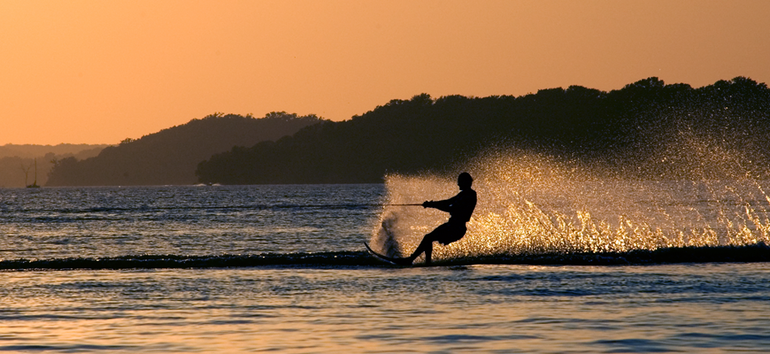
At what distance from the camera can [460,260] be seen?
22234mm

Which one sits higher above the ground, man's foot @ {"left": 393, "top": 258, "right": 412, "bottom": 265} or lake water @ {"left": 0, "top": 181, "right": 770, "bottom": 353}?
man's foot @ {"left": 393, "top": 258, "right": 412, "bottom": 265}

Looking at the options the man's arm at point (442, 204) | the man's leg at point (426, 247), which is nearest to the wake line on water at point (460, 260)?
the man's leg at point (426, 247)

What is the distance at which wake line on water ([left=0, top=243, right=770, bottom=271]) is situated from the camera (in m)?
21.7

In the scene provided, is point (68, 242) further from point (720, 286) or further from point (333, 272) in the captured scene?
point (720, 286)

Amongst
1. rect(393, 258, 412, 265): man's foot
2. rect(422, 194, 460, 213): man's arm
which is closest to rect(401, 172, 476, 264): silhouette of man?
rect(422, 194, 460, 213): man's arm

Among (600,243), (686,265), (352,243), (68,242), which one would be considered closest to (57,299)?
(686,265)

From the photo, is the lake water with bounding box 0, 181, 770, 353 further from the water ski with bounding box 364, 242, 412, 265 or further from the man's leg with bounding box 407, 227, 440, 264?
the man's leg with bounding box 407, 227, 440, 264

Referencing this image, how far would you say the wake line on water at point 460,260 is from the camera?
21719 millimetres

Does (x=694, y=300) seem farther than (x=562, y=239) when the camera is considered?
No

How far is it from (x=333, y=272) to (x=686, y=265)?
6671 mm

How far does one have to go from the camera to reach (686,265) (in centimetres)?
2064

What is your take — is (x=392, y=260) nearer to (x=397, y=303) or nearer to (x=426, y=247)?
(x=426, y=247)

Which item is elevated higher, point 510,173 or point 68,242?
point 510,173

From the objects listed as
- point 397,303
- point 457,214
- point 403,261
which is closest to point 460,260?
point 403,261
